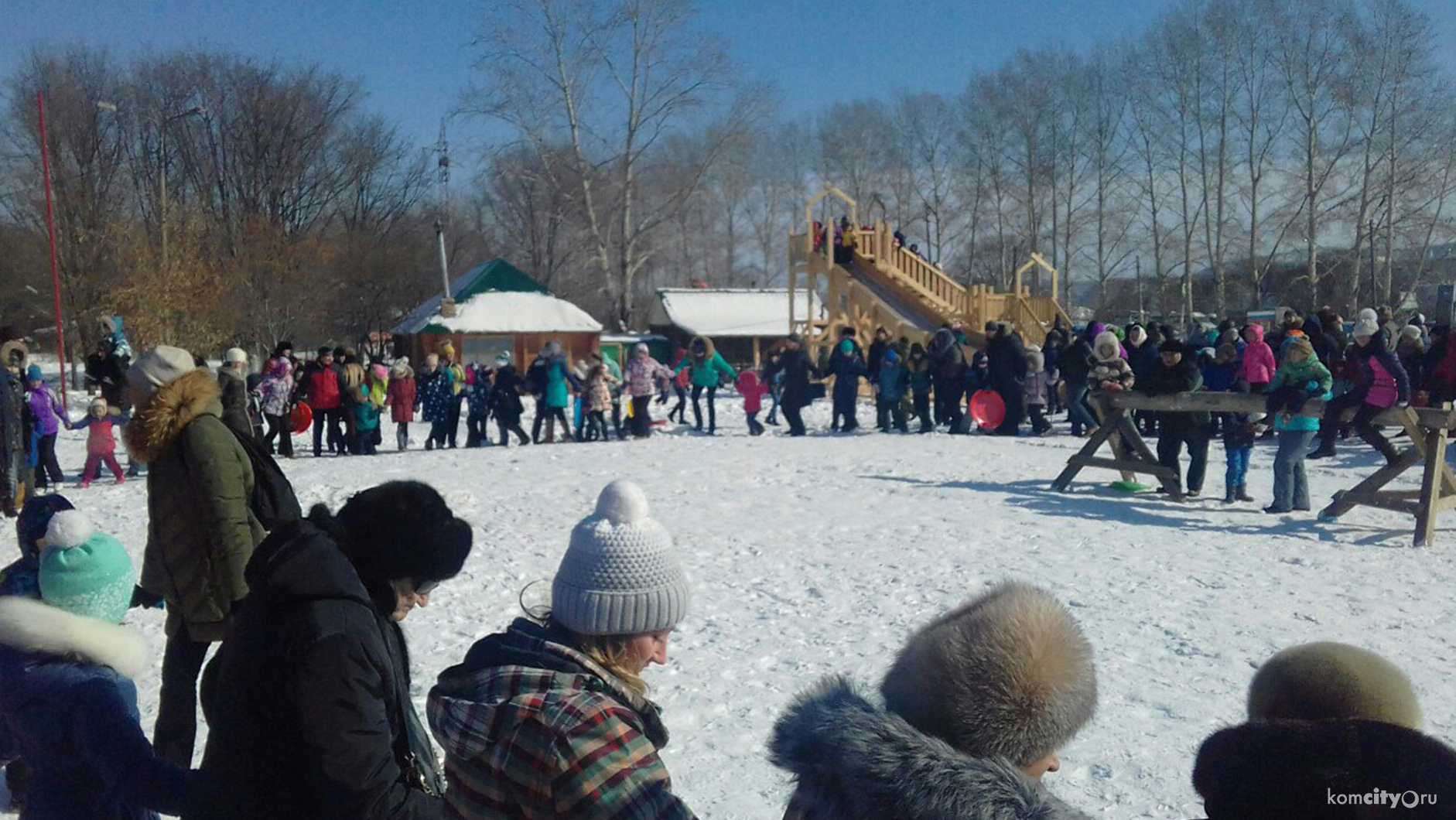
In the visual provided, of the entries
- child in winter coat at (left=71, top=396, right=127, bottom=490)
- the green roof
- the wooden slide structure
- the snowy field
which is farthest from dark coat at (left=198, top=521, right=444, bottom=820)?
the green roof

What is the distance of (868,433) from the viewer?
16.4 metres

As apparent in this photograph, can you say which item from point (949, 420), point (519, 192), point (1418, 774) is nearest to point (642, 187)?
point (519, 192)

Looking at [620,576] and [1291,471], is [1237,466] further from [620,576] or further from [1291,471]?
[620,576]

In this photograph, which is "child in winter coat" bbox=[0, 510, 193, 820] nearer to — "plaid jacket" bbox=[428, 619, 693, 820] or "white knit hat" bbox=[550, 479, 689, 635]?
"plaid jacket" bbox=[428, 619, 693, 820]

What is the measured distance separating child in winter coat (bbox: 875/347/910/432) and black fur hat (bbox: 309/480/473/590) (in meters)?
14.5

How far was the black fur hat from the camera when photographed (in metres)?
2.36

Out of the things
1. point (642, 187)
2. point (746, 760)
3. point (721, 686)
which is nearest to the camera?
point (746, 760)

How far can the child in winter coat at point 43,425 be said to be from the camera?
1217 centimetres

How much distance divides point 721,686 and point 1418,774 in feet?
13.1

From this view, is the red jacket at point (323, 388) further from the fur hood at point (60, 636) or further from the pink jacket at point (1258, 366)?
the fur hood at point (60, 636)

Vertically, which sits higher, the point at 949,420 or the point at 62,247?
the point at 62,247

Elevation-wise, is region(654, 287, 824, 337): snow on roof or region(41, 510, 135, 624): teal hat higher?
region(654, 287, 824, 337): snow on roof

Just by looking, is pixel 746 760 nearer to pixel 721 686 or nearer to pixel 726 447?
pixel 721 686

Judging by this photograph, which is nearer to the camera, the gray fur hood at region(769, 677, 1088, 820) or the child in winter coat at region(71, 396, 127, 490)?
the gray fur hood at region(769, 677, 1088, 820)
